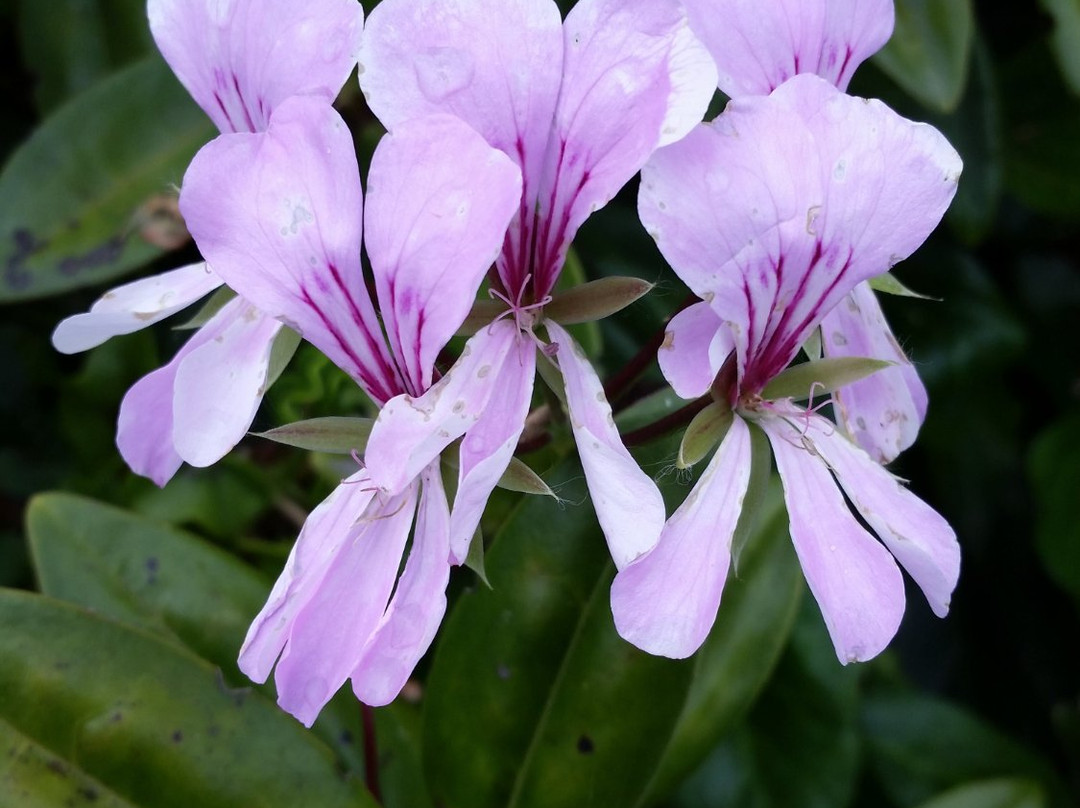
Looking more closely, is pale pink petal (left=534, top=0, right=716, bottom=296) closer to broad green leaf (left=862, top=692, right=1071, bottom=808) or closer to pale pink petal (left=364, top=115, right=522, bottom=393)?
pale pink petal (left=364, top=115, right=522, bottom=393)

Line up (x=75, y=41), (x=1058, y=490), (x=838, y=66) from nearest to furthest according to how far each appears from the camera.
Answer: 1. (x=838, y=66)
2. (x=75, y=41)
3. (x=1058, y=490)

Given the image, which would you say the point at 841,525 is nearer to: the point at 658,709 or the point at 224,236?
the point at 658,709

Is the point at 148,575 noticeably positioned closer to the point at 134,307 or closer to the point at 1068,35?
the point at 134,307

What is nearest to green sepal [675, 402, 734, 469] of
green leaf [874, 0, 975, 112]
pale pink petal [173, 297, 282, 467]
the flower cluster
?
the flower cluster

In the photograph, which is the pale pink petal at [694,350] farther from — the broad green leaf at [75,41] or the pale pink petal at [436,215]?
the broad green leaf at [75,41]

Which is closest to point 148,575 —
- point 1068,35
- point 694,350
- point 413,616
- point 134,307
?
point 134,307
